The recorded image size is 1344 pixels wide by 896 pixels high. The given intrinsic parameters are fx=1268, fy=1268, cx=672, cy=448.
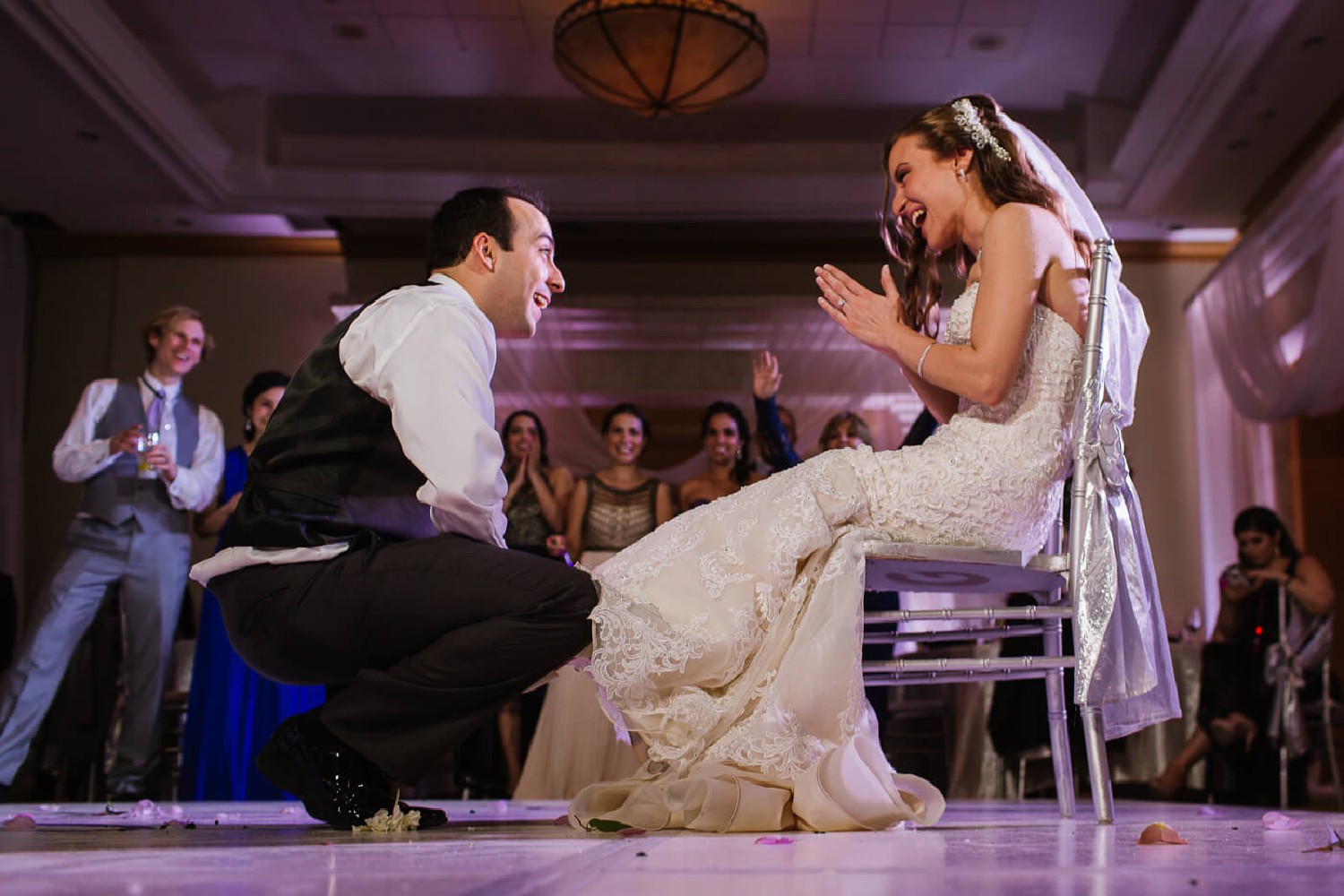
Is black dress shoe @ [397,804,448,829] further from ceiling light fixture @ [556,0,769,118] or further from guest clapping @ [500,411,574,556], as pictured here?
ceiling light fixture @ [556,0,769,118]

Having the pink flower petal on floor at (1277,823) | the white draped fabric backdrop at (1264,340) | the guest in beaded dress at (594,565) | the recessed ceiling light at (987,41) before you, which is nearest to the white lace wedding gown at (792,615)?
the pink flower petal on floor at (1277,823)

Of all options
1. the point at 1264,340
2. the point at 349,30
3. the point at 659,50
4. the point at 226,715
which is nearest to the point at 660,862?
the point at 226,715

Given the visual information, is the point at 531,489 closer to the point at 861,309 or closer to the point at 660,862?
the point at 861,309

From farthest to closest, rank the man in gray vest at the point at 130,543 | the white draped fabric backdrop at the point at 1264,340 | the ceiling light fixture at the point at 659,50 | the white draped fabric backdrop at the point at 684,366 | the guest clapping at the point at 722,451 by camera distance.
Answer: the white draped fabric backdrop at the point at 684,366 → the white draped fabric backdrop at the point at 1264,340 → the ceiling light fixture at the point at 659,50 → the guest clapping at the point at 722,451 → the man in gray vest at the point at 130,543

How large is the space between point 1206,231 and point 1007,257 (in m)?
6.32

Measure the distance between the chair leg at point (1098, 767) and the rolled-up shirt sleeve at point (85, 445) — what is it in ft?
12.0

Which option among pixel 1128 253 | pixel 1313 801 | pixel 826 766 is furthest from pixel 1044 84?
pixel 826 766

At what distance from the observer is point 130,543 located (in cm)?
457

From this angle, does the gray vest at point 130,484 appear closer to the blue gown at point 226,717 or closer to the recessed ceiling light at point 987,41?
the blue gown at point 226,717

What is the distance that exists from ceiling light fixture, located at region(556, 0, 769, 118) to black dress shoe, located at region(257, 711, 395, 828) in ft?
14.0

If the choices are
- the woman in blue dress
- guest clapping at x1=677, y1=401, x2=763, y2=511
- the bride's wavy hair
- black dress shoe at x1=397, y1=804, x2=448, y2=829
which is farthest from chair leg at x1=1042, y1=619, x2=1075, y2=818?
guest clapping at x1=677, y1=401, x2=763, y2=511

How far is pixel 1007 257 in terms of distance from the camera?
87.6 inches

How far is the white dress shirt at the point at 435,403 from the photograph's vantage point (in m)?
1.88

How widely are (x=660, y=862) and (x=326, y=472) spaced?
0.95m
